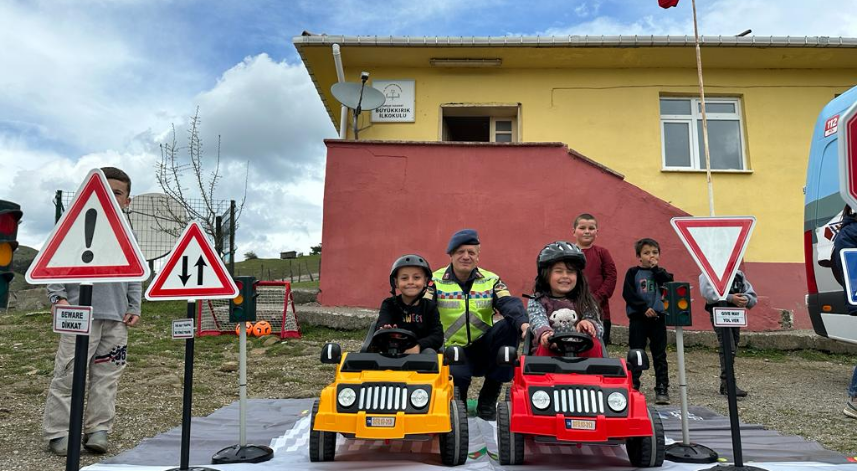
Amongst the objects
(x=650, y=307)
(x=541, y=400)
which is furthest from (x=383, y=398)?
(x=650, y=307)

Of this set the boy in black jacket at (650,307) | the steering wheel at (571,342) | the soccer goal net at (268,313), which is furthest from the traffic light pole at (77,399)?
the soccer goal net at (268,313)

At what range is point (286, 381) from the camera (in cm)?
685

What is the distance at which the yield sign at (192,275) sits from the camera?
3.72 meters

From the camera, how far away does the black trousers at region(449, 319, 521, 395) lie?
4.86 meters

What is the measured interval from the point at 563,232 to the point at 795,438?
17.4 feet

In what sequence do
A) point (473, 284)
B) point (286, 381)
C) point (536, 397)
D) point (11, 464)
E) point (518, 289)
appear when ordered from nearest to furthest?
point (536, 397) → point (11, 464) → point (473, 284) → point (286, 381) → point (518, 289)

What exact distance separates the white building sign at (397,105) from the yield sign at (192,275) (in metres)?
8.17

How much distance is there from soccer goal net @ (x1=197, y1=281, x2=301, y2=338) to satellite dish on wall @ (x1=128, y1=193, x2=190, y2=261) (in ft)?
→ 9.84

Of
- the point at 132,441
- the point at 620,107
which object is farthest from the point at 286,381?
the point at 620,107

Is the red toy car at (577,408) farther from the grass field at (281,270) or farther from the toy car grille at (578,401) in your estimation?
the grass field at (281,270)

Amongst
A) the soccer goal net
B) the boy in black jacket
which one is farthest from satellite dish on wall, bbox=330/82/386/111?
the boy in black jacket

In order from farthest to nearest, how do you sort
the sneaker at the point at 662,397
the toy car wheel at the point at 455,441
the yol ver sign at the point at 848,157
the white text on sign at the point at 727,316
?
the sneaker at the point at 662,397 < the white text on sign at the point at 727,316 < the toy car wheel at the point at 455,441 < the yol ver sign at the point at 848,157

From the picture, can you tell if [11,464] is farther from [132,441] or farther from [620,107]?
[620,107]

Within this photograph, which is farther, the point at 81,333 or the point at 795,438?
the point at 795,438
